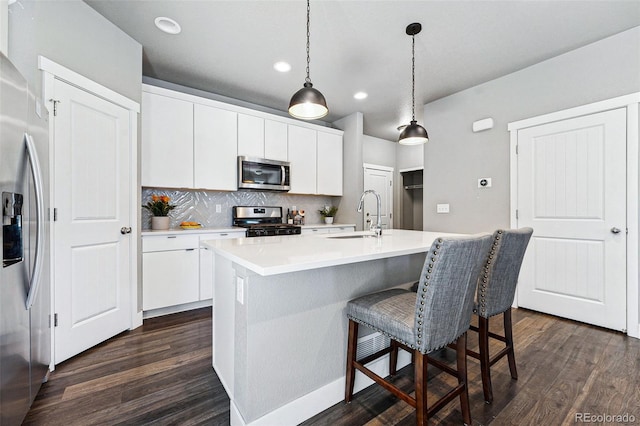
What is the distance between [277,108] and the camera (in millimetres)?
4422

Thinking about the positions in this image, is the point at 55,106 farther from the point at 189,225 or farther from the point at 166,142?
the point at 189,225

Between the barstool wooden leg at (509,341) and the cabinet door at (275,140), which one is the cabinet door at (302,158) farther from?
the barstool wooden leg at (509,341)

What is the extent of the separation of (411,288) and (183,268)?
7.74ft

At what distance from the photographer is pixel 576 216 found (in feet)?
9.21

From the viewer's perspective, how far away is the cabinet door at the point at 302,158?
13.9ft

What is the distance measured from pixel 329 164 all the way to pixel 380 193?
6.02ft

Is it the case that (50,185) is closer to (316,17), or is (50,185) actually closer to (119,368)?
(119,368)

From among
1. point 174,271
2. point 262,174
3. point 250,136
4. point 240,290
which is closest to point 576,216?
point 240,290

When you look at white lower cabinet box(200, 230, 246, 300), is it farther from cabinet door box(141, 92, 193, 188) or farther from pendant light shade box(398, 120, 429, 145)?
pendant light shade box(398, 120, 429, 145)

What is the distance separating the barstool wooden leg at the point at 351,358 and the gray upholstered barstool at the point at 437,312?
0.44ft

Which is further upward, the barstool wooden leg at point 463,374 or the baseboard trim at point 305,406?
the barstool wooden leg at point 463,374

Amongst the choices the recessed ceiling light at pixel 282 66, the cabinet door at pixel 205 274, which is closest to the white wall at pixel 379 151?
the recessed ceiling light at pixel 282 66

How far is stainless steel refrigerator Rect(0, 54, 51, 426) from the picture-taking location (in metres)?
1.11

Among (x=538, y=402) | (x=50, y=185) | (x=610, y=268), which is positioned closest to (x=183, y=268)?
(x=50, y=185)
